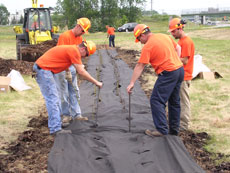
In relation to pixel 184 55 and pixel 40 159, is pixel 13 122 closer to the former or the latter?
pixel 40 159

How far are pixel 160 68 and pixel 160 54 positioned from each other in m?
0.22

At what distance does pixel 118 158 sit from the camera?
3996mm

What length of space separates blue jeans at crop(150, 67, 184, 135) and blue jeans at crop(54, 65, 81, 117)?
5.01ft

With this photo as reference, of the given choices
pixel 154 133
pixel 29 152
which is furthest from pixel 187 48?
pixel 29 152

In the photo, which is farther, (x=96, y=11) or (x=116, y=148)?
(x=96, y=11)

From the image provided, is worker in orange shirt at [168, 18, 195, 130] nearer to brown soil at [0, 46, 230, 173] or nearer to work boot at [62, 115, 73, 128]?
brown soil at [0, 46, 230, 173]

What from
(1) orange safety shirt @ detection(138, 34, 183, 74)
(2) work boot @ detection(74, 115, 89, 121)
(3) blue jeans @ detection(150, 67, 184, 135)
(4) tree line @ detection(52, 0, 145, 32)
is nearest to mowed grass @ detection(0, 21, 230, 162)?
(3) blue jeans @ detection(150, 67, 184, 135)

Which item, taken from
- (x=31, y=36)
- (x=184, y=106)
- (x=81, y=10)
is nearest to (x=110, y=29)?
(x=31, y=36)

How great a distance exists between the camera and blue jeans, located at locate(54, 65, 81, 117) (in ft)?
17.2

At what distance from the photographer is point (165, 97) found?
178 inches

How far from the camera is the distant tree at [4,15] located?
73812 mm

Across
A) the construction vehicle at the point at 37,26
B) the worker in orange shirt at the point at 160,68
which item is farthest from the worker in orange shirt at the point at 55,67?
the construction vehicle at the point at 37,26

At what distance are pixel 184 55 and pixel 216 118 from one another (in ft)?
5.45

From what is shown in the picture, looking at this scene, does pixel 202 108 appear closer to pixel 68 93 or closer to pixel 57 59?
pixel 68 93
